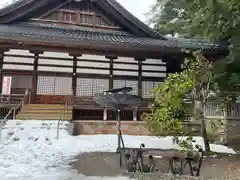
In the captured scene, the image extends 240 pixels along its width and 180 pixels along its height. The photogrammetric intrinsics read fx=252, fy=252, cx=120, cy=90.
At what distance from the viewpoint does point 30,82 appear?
46.5ft

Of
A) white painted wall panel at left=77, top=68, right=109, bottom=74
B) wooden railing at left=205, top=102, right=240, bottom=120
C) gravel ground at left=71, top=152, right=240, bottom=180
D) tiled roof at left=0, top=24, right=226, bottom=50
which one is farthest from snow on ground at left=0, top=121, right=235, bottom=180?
white painted wall panel at left=77, top=68, right=109, bottom=74

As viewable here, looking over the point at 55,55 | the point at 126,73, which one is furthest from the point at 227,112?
the point at 55,55

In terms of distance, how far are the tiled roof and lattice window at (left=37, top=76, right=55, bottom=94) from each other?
2.58 meters

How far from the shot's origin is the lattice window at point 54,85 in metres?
14.2

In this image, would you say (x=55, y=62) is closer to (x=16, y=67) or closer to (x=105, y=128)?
(x=16, y=67)

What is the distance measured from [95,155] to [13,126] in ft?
13.8

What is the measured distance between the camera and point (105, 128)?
11953 mm

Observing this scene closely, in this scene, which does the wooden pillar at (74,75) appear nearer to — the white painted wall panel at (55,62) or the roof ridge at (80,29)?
the white painted wall panel at (55,62)

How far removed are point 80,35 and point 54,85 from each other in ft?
10.5

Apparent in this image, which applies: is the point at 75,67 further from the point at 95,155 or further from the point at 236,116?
the point at 236,116

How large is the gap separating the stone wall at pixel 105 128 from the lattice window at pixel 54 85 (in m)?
3.33

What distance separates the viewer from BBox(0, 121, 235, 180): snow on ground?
5911mm

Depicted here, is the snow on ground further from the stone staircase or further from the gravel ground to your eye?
the stone staircase

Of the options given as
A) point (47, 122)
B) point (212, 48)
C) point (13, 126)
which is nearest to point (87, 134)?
point (47, 122)
